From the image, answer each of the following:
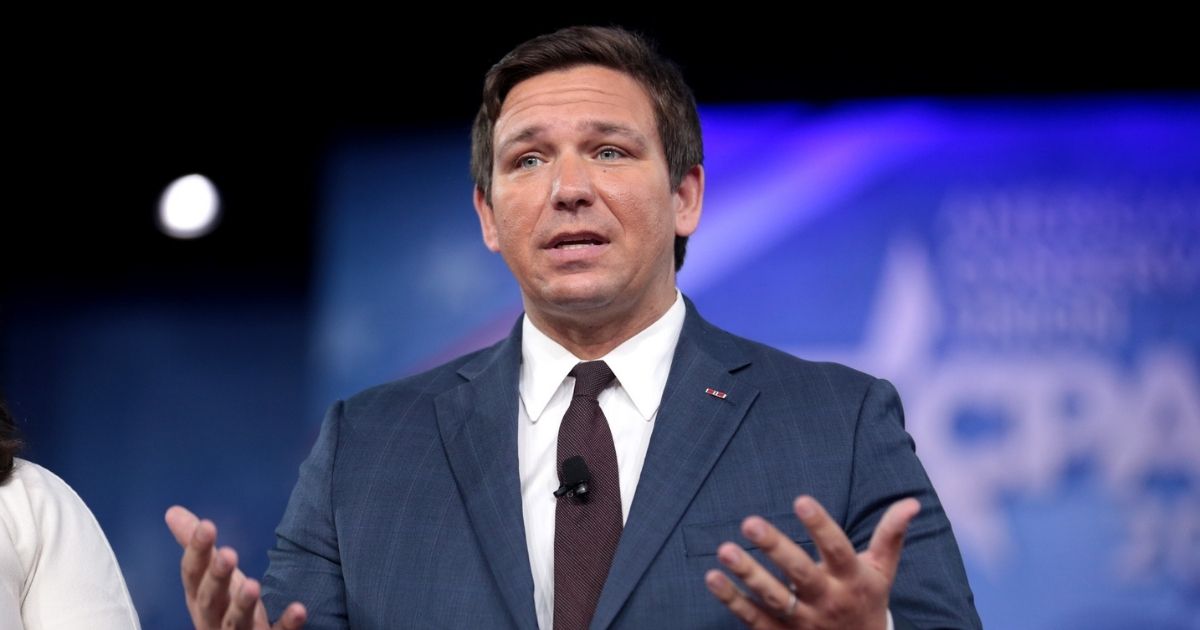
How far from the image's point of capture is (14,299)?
15.6 ft

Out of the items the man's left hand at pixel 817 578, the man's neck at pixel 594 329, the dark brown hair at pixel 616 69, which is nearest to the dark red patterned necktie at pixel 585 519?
the man's neck at pixel 594 329

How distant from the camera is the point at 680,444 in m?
2.04

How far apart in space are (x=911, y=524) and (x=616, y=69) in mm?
994

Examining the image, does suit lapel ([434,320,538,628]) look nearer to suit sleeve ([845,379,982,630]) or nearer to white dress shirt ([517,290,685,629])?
white dress shirt ([517,290,685,629])

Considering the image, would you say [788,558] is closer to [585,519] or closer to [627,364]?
[585,519]

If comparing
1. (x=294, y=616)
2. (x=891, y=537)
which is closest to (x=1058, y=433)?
(x=891, y=537)

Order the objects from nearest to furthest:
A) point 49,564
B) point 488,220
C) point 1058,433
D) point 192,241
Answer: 1. point 49,564
2. point 488,220
3. point 1058,433
4. point 192,241

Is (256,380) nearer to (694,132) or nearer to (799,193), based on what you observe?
(799,193)

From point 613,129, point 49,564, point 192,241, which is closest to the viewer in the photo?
point 49,564

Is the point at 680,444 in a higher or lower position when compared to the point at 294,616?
higher

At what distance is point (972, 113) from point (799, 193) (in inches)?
24.7

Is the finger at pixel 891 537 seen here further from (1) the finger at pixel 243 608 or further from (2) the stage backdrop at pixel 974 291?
(2) the stage backdrop at pixel 974 291

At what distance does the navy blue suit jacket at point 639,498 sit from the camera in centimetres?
191

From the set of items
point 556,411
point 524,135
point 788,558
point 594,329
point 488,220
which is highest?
point 524,135
